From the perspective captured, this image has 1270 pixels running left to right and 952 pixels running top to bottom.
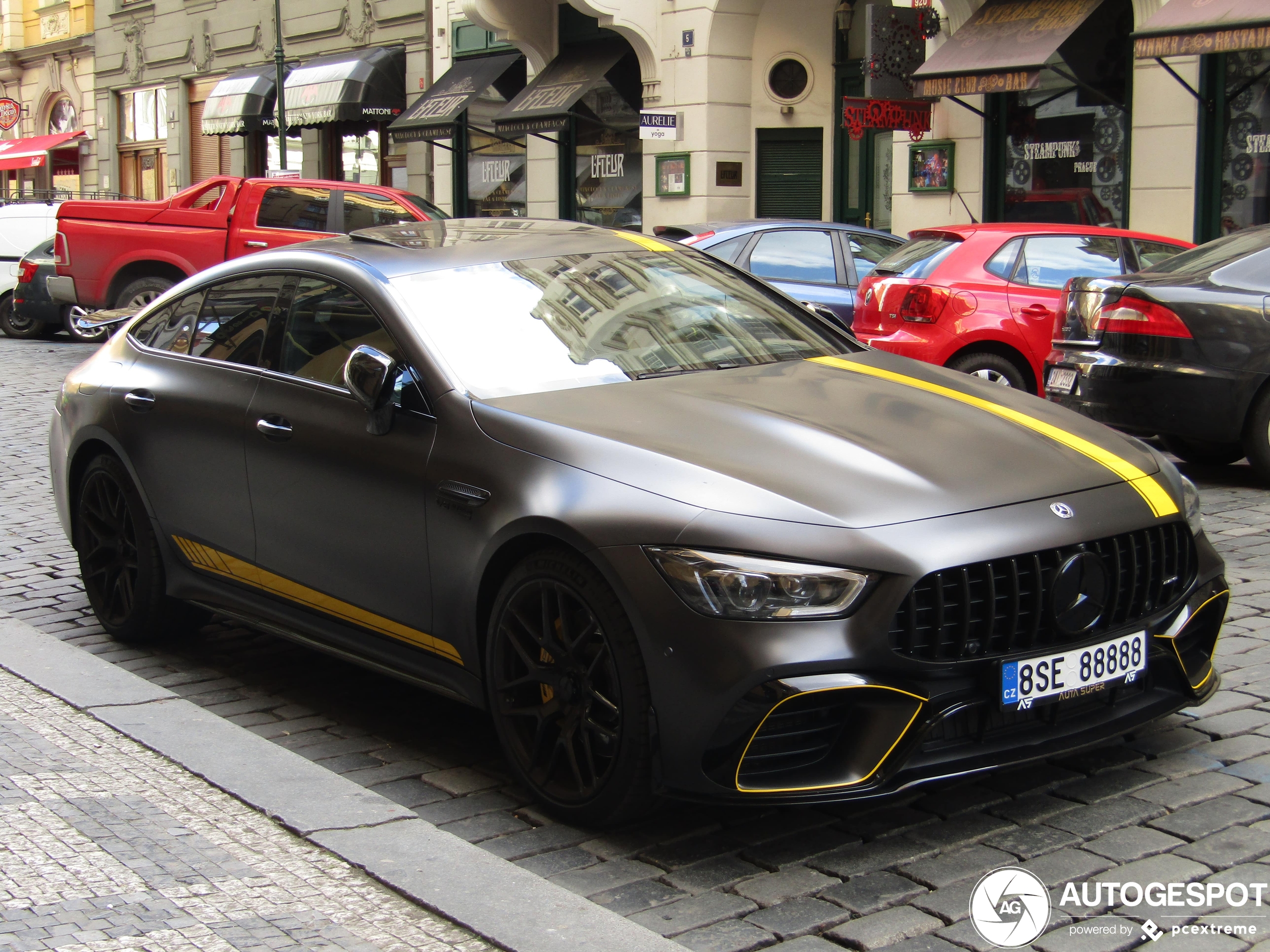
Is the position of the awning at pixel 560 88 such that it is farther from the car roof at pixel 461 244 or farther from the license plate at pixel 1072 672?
the license plate at pixel 1072 672

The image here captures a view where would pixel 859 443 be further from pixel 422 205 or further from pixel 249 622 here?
pixel 422 205

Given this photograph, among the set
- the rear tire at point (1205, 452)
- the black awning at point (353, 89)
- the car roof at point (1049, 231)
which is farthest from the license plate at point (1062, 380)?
the black awning at point (353, 89)

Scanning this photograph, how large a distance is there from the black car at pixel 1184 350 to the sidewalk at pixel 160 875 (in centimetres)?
588

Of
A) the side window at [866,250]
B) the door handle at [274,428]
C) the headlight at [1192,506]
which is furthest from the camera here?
the side window at [866,250]

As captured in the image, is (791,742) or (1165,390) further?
(1165,390)

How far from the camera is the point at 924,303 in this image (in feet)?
34.2

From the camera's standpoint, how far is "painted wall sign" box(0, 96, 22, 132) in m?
42.7

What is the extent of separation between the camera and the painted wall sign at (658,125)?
20.0 metres

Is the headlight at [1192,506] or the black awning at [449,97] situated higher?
the black awning at [449,97]

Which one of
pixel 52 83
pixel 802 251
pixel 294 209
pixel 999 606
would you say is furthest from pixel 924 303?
pixel 52 83

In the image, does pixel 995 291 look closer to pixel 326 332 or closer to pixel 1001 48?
pixel 1001 48

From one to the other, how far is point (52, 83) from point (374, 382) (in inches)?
1631

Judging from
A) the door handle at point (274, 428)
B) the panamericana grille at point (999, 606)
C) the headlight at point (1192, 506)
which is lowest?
the panamericana grille at point (999, 606)

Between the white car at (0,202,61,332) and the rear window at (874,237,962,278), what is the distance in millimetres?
14750
